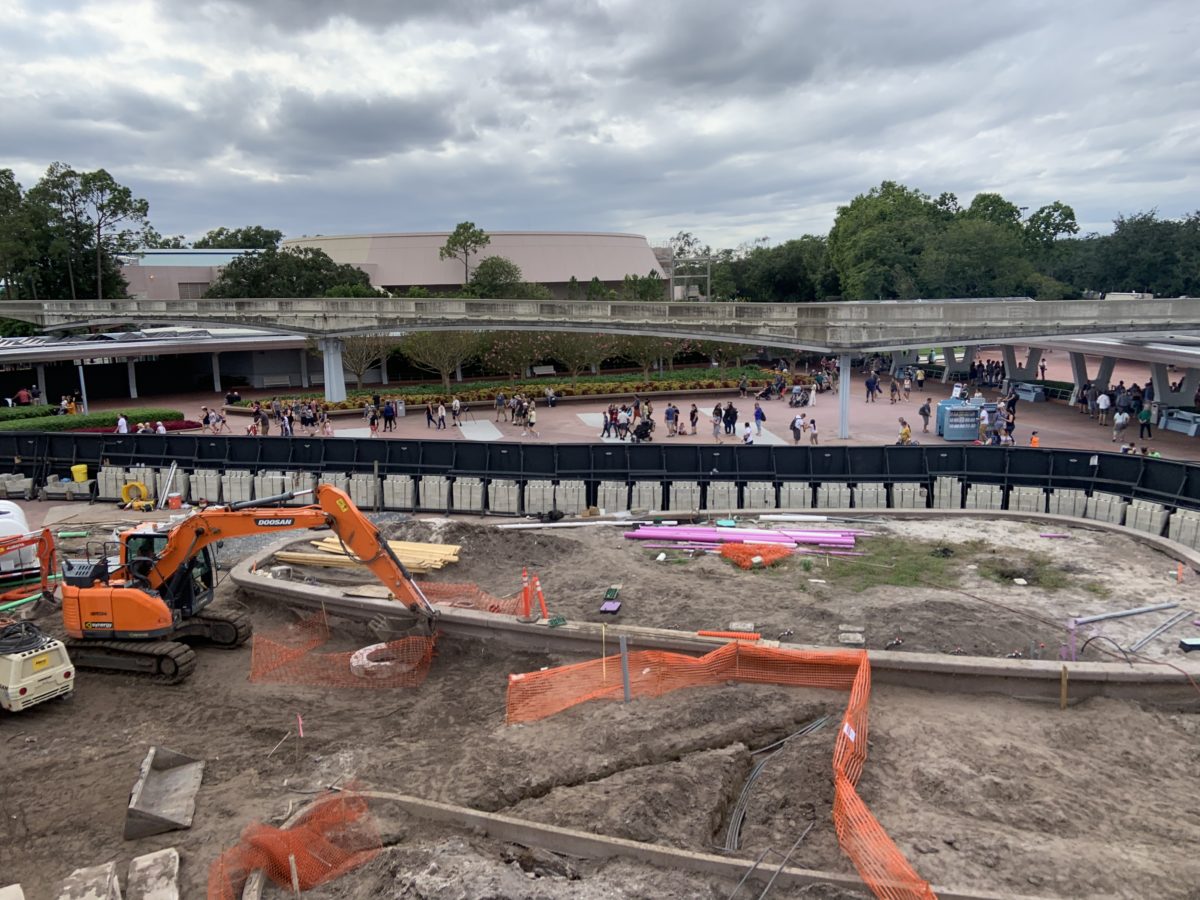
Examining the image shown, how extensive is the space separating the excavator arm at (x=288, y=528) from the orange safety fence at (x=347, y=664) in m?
0.71

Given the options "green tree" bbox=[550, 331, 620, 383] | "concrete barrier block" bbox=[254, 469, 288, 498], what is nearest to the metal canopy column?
"green tree" bbox=[550, 331, 620, 383]

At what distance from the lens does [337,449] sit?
69.9 ft

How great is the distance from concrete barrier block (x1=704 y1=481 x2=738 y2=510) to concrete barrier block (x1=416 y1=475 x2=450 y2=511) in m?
6.16

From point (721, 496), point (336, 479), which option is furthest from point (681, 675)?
point (336, 479)

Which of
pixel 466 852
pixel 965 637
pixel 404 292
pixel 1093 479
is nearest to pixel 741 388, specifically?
pixel 1093 479

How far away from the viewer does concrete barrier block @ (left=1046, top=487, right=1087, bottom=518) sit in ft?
59.7

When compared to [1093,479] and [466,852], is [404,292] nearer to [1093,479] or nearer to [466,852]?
[1093,479]

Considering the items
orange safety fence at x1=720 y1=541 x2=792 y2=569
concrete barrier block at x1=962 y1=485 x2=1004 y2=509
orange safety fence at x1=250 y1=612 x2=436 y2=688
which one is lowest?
orange safety fence at x1=250 y1=612 x2=436 y2=688

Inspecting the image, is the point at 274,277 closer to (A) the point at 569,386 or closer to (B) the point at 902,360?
(A) the point at 569,386

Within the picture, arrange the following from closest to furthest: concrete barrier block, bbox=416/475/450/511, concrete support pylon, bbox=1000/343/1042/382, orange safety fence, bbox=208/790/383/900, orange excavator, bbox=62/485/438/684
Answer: orange safety fence, bbox=208/790/383/900 → orange excavator, bbox=62/485/438/684 → concrete barrier block, bbox=416/475/450/511 → concrete support pylon, bbox=1000/343/1042/382

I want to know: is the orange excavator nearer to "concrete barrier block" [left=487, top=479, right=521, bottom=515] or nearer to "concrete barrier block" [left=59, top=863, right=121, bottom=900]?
"concrete barrier block" [left=59, top=863, right=121, bottom=900]

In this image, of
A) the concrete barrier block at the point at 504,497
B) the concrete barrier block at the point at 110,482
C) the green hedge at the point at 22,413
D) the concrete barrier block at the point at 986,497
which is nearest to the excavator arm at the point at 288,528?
the concrete barrier block at the point at 504,497

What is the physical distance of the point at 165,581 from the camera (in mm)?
12062

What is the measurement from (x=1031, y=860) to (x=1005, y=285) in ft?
200
